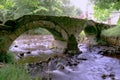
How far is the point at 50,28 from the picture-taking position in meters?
11.9

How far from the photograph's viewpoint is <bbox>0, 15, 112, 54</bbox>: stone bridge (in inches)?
369

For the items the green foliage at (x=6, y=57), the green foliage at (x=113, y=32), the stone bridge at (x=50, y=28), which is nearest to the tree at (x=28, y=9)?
the green foliage at (x=113, y=32)

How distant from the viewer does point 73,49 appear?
12.7 meters

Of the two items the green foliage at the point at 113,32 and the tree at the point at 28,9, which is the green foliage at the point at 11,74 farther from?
the tree at the point at 28,9

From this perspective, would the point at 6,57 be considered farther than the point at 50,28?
No

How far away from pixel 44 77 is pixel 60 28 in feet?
17.1

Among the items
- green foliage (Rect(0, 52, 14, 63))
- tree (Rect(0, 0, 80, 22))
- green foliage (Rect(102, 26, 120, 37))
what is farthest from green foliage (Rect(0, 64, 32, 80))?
tree (Rect(0, 0, 80, 22))

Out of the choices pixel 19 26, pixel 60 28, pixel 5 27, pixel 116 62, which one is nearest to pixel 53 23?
pixel 60 28

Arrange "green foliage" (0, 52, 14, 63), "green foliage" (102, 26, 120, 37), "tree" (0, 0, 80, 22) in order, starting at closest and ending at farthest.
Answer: "green foliage" (0, 52, 14, 63) → "green foliage" (102, 26, 120, 37) → "tree" (0, 0, 80, 22)

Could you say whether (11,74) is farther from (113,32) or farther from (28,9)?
(28,9)

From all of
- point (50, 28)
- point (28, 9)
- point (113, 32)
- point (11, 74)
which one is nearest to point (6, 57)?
point (50, 28)

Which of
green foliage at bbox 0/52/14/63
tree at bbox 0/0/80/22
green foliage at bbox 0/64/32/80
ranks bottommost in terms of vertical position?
green foliage at bbox 0/52/14/63

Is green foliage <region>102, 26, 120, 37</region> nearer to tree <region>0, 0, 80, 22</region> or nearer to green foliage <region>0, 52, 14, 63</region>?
green foliage <region>0, 52, 14, 63</region>

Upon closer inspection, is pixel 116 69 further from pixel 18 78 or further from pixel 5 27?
pixel 18 78
